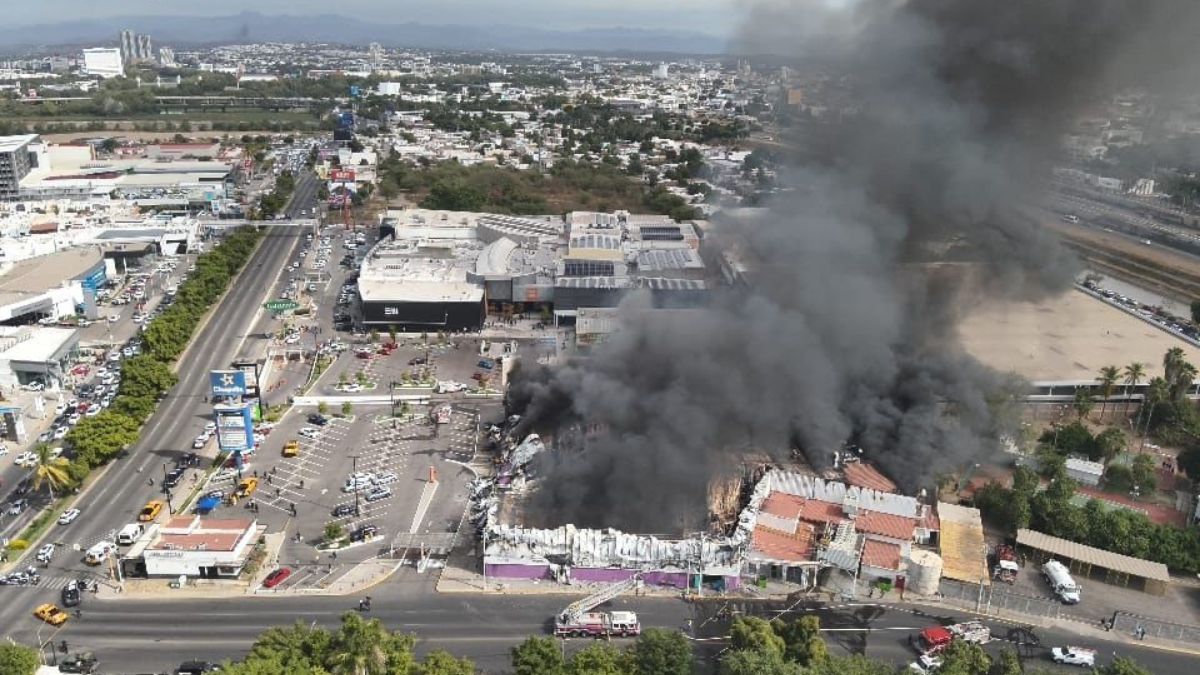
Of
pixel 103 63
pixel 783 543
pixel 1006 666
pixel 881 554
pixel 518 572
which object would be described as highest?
pixel 103 63

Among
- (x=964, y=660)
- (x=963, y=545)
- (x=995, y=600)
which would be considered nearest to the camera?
(x=964, y=660)

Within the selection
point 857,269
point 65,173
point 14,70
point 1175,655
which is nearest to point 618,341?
point 857,269

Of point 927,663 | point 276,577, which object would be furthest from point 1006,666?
point 276,577

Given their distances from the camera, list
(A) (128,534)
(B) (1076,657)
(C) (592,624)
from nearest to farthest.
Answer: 1. (B) (1076,657)
2. (C) (592,624)
3. (A) (128,534)

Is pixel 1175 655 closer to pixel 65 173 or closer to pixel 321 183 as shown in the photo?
pixel 321 183

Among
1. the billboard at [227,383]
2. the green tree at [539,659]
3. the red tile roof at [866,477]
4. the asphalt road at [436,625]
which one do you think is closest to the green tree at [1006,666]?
the asphalt road at [436,625]

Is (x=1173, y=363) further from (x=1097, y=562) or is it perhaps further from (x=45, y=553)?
(x=45, y=553)
